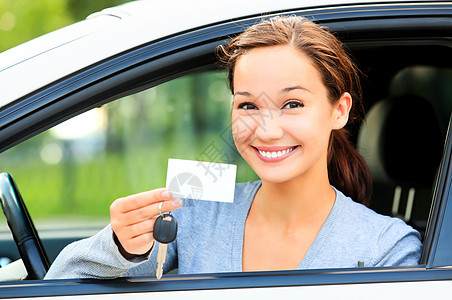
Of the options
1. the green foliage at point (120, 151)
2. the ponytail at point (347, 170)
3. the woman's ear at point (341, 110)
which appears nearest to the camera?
the woman's ear at point (341, 110)

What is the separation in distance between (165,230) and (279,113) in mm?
393

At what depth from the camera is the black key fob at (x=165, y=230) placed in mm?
1125

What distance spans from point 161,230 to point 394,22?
2.45 feet

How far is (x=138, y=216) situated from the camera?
45.6 inches

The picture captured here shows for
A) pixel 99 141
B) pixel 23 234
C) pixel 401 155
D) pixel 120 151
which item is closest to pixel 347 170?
pixel 401 155

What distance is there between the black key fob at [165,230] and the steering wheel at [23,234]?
1.67 ft

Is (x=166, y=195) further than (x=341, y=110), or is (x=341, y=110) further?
(x=341, y=110)

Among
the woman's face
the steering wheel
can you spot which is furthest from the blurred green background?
the woman's face

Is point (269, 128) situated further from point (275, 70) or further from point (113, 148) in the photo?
point (113, 148)

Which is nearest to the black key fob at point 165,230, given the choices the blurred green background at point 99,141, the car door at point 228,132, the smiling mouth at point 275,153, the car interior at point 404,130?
the car door at point 228,132

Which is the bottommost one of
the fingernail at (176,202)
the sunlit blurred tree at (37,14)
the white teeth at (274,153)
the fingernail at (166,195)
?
the fingernail at (176,202)

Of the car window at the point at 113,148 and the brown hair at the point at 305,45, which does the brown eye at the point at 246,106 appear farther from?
the car window at the point at 113,148

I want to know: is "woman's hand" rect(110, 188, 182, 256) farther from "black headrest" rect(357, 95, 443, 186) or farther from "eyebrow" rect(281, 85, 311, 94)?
"black headrest" rect(357, 95, 443, 186)

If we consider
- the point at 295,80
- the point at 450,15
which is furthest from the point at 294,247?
the point at 450,15
